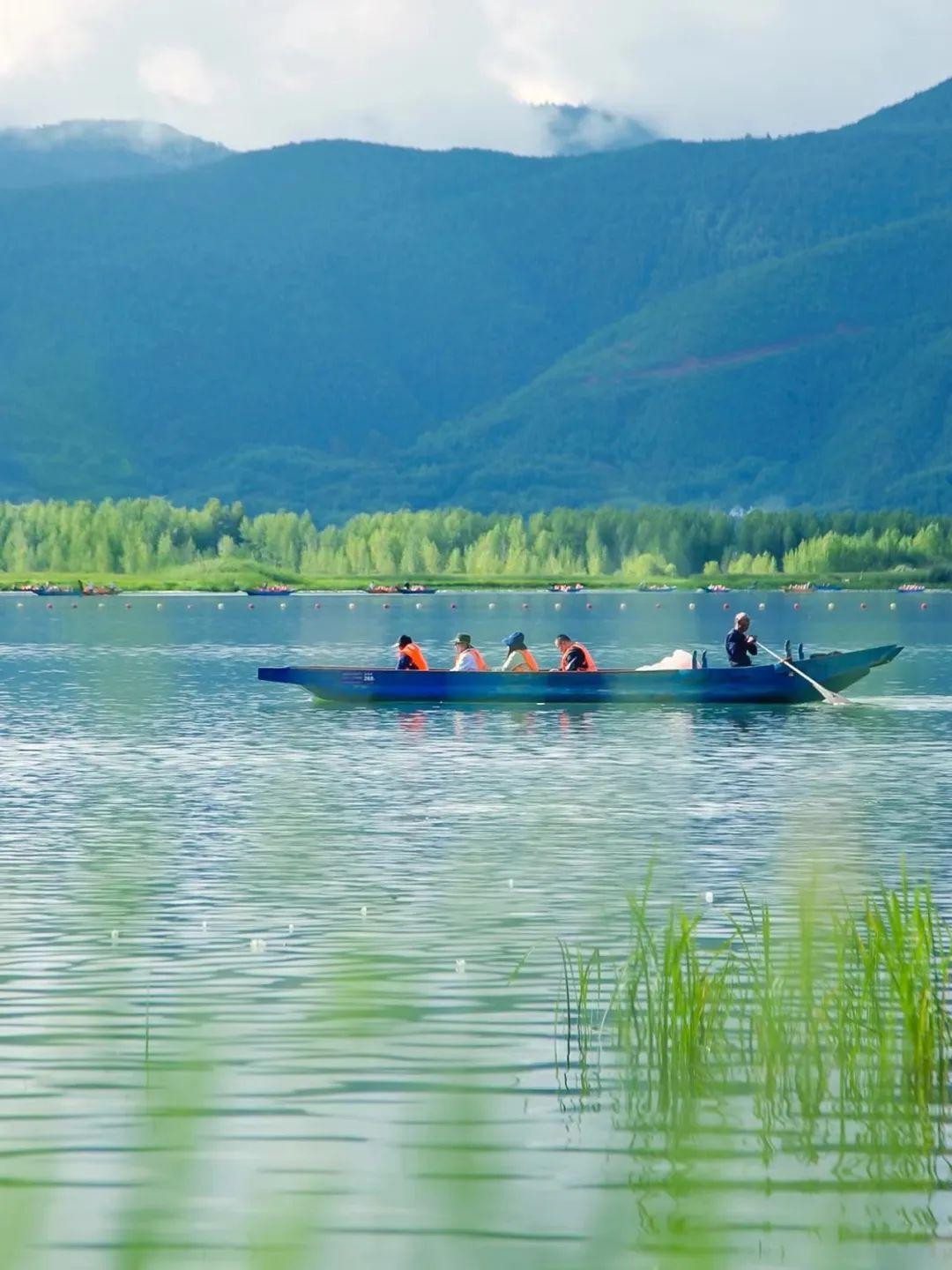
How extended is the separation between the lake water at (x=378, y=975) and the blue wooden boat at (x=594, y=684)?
21.2 feet

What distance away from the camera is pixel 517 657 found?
82.7 meters

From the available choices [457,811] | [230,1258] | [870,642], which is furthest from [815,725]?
[870,642]

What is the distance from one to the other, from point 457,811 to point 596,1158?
97.0 feet

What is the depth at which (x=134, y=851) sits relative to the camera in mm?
41719

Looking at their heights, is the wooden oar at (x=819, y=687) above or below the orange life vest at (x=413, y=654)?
below

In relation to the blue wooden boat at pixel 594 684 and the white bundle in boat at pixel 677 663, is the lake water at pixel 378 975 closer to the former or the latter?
the blue wooden boat at pixel 594 684

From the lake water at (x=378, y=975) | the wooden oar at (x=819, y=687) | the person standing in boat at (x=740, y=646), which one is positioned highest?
the person standing in boat at (x=740, y=646)

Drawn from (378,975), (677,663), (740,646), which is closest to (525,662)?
(677,663)

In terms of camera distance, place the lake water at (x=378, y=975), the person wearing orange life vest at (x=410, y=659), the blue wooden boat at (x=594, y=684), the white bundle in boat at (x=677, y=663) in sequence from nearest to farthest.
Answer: the lake water at (x=378, y=975)
the blue wooden boat at (x=594, y=684)
the white bundle in boat at (x=677, y=663)
the person wearing orange life vest at (x=410, y=659)

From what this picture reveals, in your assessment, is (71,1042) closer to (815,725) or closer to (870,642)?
(815,725)

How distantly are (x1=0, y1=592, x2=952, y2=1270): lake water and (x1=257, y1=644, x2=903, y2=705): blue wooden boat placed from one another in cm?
645

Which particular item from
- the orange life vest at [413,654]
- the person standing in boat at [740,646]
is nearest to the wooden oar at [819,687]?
the person standing in boat at [740,646]

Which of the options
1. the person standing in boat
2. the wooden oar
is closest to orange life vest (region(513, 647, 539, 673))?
the person standing in boat

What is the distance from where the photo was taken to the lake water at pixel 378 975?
18.0 metres
